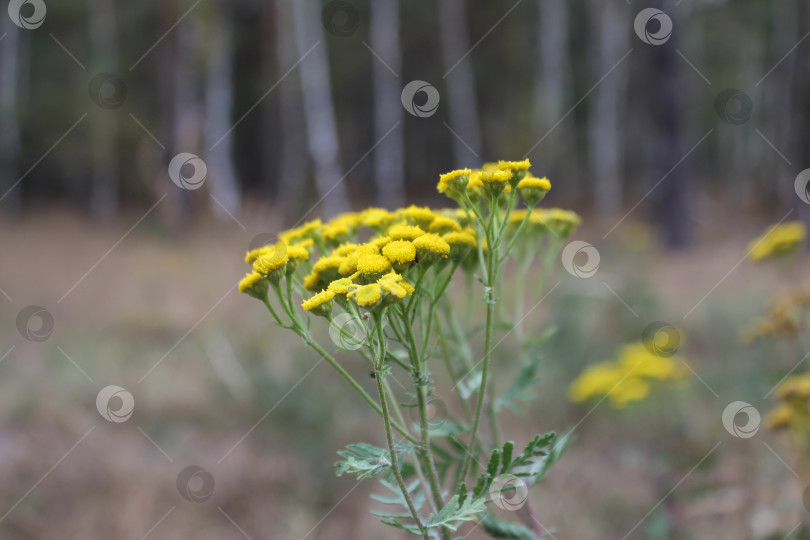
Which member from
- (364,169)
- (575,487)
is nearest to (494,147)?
(364,169)

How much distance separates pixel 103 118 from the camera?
19906 millimetres

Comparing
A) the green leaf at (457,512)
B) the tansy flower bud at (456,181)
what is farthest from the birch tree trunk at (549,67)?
the green leaf at (457,512)

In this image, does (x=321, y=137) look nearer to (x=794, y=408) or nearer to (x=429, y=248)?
(x=794, y=408)

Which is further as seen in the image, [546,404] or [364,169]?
[364,169]

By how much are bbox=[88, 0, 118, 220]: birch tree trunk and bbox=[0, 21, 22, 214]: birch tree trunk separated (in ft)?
7.01

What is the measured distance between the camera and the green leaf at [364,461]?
110cm

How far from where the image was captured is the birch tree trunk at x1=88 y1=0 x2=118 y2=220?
20.0 m

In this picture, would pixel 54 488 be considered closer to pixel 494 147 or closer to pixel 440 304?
pixel 440 304

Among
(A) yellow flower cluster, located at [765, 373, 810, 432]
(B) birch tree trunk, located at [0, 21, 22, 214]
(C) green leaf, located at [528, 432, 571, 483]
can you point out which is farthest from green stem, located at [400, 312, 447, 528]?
(B) birch tree trunk, located at [0, 21, 22, 214]

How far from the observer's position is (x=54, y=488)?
319cm

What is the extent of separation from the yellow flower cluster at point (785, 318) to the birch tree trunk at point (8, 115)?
761 inches

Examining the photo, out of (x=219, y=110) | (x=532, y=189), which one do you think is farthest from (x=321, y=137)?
(x=532, y=189)

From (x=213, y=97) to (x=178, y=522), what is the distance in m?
13.5

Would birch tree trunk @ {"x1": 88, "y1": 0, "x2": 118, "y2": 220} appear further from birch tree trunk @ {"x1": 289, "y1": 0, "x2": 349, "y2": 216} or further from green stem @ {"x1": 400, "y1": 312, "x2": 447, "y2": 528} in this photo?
green stem @ {"x1": 400, "y1": 312, "x2": 447, "y2": 528}
